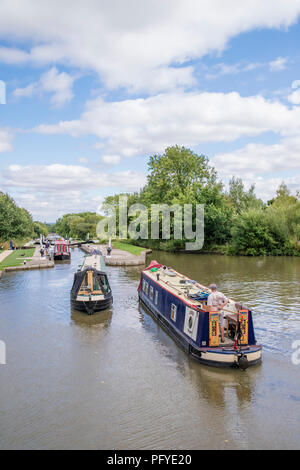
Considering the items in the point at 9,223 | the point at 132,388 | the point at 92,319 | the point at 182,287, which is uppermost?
the point at 9,223

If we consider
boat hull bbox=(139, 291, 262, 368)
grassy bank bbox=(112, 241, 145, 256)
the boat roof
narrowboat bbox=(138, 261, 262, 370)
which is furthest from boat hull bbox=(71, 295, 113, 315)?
grassy bank bbox=(112, 241, 145, 256)

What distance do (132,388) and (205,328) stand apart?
8.07ft

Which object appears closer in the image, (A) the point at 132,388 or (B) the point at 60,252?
(A) the point at 132,388

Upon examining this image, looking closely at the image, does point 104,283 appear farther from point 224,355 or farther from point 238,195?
point 238,195

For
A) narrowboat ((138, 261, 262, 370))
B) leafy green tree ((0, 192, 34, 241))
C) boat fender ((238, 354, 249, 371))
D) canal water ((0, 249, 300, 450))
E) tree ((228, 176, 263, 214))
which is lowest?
canal water ((0, 249, 300, 450))

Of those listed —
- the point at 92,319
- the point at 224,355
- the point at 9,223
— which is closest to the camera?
the point at 224,355

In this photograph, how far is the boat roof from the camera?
446 inches

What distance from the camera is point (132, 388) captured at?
28.8 feet

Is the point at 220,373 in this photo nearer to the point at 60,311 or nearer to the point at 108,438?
the point at 108,438

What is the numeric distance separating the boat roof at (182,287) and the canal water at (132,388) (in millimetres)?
1522

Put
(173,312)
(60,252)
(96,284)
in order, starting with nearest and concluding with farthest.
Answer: (173,312), (96,284), (60,252)

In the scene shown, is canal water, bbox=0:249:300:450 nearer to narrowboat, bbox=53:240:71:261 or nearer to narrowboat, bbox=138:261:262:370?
narrowboat, bbox=138:261:262:370

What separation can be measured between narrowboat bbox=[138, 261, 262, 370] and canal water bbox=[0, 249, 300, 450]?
0.33 metres

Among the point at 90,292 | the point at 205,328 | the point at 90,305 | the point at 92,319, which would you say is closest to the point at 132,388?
the point at 205,328
